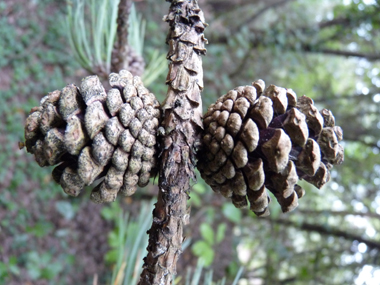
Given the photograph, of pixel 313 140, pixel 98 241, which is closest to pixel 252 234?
pixel 98 241

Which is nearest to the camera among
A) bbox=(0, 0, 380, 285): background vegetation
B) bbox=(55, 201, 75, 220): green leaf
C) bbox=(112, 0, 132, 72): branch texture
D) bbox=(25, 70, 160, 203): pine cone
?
bbox=(25, 70, 160, 203): pine cone

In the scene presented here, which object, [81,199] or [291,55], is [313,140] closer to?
[81,199]

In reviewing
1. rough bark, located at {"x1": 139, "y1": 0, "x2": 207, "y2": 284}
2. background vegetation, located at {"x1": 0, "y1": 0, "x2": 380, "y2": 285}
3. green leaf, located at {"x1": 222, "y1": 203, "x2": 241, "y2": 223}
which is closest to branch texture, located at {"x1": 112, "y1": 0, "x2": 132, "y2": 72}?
rough bark, located at {"x1": 139, "y1": 0, "x2": 207, "y2": 284}

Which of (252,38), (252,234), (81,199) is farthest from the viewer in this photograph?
(252,234)

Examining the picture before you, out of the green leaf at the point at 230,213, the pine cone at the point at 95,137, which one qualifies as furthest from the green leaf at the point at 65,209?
the pine cone at the point at 95,137

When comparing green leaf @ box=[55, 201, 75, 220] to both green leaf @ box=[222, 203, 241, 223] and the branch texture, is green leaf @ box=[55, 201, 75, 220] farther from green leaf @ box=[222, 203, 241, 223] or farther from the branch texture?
the branch texture
